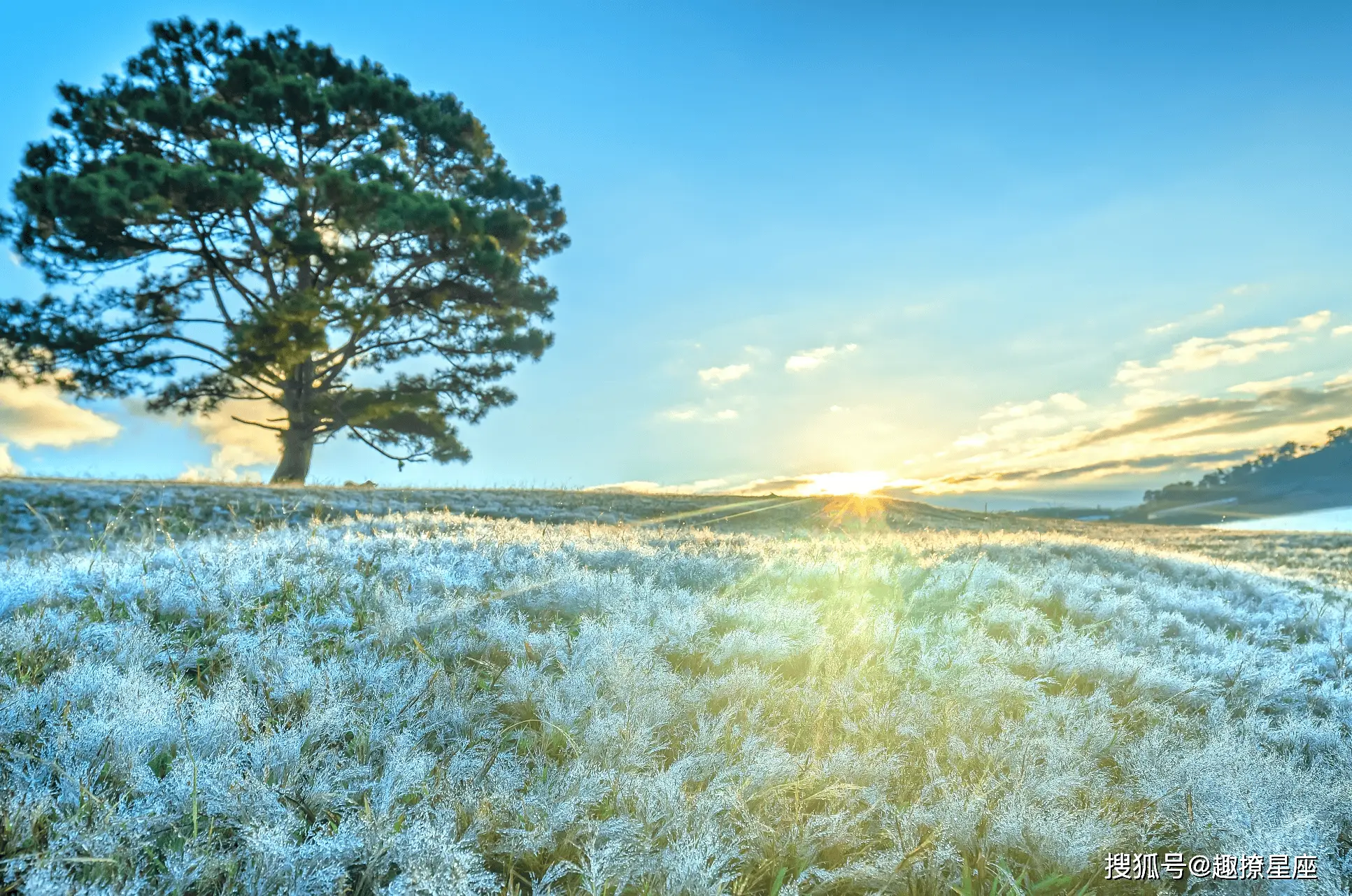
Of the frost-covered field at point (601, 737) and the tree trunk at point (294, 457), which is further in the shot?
the tree trunk at point (294, 457)

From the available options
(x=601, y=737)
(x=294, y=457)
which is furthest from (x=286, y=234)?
(x=601, y=737)

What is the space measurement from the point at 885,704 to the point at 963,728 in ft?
1.22

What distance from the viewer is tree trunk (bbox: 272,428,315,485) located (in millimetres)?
22766

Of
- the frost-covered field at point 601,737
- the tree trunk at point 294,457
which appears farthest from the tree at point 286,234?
the frost-covered field at point 601,737

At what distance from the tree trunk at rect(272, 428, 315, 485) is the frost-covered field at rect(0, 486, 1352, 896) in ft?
62.7

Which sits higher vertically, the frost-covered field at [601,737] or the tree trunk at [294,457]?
the tree trunk at [294,457]

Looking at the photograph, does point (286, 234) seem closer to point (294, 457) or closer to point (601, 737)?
point (294, 457)

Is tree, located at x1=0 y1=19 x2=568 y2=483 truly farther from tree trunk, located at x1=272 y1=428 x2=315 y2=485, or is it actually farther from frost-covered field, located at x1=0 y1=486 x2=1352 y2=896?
frost-covered field, located at x1=0 y1=486 x2=1352 y2=896

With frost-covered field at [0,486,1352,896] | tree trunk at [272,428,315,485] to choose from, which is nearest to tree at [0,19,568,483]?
tree trunk at [272,428,315,485]

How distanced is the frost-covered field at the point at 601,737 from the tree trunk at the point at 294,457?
19.1 metres

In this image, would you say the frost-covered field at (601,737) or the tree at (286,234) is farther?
the tree at (286,234)

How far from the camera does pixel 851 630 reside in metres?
4.48

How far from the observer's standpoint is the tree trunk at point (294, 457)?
2277 centimetres

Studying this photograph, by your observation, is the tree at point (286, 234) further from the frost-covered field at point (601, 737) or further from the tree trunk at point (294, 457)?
the frost-covered field at point (601, 737)
